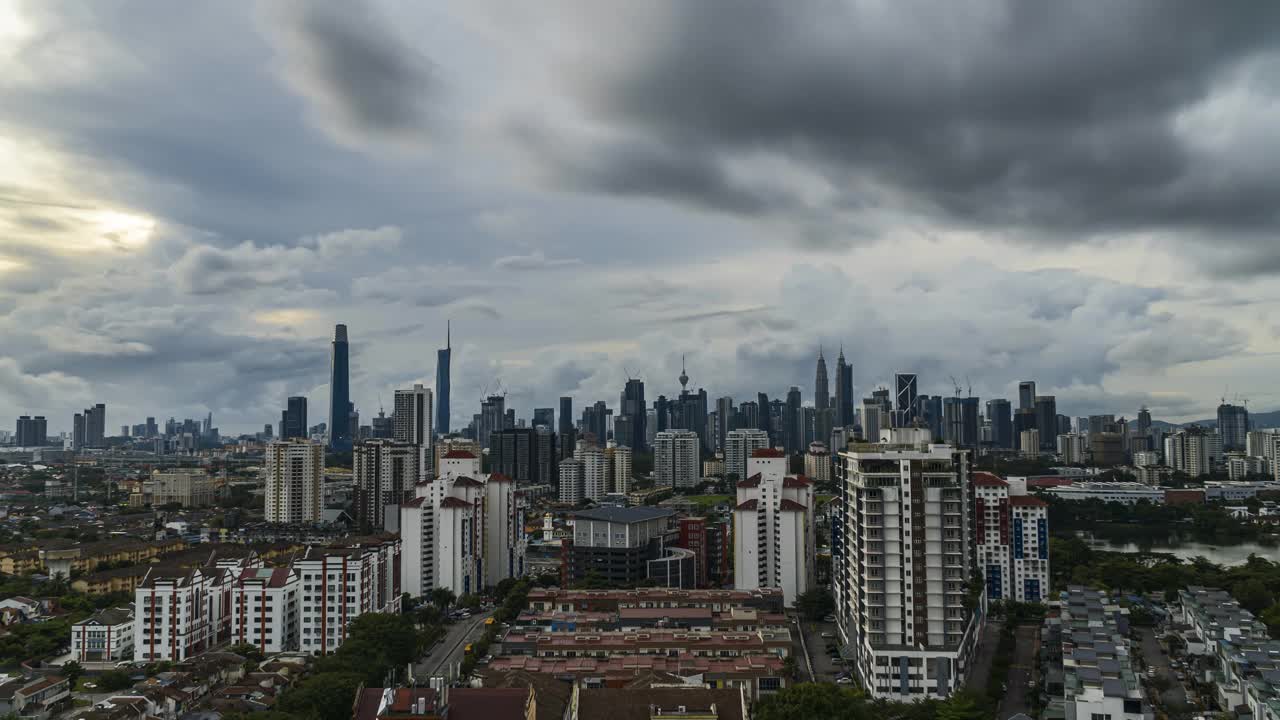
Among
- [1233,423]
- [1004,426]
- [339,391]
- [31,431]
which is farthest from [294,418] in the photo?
[1233,423]

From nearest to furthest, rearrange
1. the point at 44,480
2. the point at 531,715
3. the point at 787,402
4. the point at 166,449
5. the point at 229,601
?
the point at 531,715 → the point at 229,601 → the point at 44,480 → the point at 787,402 → the point at 166,449

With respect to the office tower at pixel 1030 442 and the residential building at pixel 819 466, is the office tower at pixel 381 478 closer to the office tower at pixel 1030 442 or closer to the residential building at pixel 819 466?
the residential building at pixel 819 466

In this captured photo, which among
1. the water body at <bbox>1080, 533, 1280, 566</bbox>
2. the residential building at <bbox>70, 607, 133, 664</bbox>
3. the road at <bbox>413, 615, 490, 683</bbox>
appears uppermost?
the residential building at <bbox>70, 607, 133, 664</bbox>

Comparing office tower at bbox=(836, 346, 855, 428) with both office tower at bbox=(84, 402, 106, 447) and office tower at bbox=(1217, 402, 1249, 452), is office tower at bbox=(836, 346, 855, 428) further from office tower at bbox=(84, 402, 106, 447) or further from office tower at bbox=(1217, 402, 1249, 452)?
office tower at bbox=(84, 402, 106, 447)

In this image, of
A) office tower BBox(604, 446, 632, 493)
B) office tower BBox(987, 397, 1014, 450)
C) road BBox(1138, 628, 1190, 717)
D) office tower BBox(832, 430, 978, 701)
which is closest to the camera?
office tower BBox(832, 430, 978, 701)

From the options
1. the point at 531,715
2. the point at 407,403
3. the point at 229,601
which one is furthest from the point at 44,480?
the point at 531,715

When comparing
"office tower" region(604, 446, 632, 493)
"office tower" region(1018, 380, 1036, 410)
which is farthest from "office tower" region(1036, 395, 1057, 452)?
"office tower" region(604, 446, 632, 493)

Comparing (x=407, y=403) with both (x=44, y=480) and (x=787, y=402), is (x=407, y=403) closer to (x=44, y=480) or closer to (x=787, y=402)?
(x=44, y=480)
